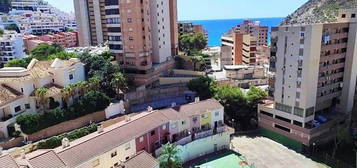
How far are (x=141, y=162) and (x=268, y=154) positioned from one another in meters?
22.9

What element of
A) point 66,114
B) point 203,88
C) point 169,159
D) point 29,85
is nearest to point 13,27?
point 29,85

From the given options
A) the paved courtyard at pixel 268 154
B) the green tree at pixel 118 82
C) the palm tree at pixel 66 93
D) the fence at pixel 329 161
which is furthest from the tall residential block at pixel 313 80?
the palm tree at pixel 66 93

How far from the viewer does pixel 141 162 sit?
3231 centimetres

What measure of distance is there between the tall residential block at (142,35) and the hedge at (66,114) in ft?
43.3

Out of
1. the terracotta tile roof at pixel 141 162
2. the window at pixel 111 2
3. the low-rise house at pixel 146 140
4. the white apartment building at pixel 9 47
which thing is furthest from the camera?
the white apartment building at pixel 9 47

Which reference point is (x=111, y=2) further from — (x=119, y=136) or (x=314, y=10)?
(x=314, y=10)

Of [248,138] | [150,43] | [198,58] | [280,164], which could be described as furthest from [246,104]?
[150,43]

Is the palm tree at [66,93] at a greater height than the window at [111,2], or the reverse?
the window at [111,2]

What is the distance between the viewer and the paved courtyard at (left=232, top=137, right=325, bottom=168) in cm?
4266

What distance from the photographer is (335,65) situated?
50.0 metres

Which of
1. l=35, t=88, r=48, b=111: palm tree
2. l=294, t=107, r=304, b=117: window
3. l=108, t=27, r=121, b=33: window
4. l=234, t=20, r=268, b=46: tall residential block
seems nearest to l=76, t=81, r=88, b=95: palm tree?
l=35, t=88, r=48, b=111: palm tree

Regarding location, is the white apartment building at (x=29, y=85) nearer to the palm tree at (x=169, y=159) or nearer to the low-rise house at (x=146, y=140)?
the low-rise house at (x=146, y=140)

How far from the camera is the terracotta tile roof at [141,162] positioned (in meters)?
31.7

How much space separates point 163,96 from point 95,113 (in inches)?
639
